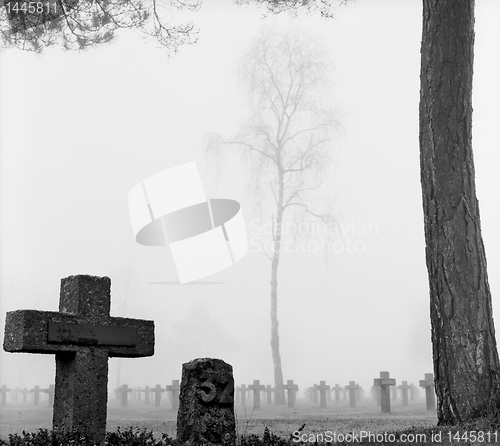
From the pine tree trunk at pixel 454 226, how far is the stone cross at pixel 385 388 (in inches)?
338

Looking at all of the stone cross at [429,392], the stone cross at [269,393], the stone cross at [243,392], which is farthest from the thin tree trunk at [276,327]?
the stone cross at [429,392]

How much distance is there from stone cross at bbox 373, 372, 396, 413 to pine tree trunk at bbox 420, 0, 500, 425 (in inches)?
338

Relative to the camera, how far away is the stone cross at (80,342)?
238 inches

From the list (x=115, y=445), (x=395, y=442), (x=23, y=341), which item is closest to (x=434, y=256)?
(x=395, y=442)

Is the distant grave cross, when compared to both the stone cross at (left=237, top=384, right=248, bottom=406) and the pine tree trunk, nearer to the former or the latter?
the stone cross at (left=237, top=384, right=248, bottom=406)

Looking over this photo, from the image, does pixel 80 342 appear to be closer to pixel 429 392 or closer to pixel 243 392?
pixel 429 392

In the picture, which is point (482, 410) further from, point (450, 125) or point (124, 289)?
point (124, 289)

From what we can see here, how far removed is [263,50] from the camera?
20078 mm

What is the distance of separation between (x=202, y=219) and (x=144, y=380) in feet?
78.9

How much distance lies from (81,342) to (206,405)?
4.28 feet

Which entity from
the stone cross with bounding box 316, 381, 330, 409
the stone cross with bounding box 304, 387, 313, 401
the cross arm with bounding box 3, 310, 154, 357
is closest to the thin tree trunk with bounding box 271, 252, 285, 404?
the stone cross with bounding box 316, 381, 330, 409

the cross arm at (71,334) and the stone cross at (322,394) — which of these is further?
the stone cross at (322,394)

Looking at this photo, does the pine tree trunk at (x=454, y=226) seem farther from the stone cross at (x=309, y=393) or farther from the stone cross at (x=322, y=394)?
the stone cross at (x=309, y=393)

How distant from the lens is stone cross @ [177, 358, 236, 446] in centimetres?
607
